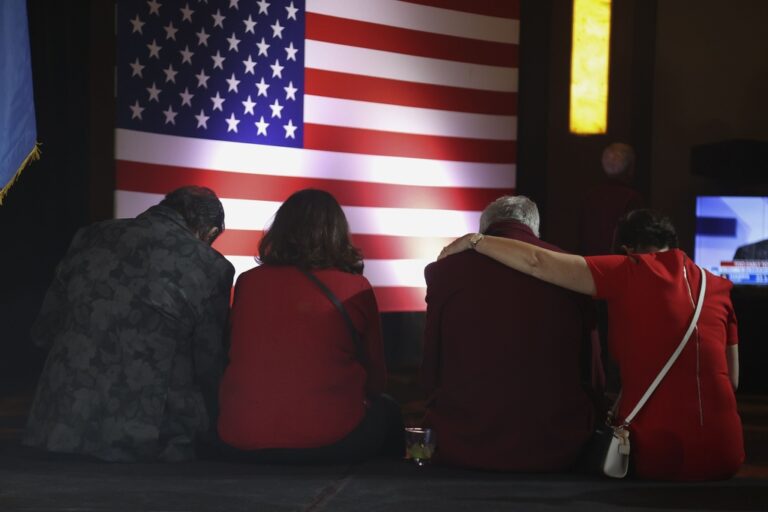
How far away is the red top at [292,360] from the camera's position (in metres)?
3.24

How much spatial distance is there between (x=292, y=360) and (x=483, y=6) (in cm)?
325

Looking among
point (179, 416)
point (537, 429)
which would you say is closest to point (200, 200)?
point (179, 416)

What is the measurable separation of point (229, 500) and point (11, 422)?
5.81 feet

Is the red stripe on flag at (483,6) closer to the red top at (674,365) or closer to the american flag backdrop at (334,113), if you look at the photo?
the american flag backdrop at (334,113)

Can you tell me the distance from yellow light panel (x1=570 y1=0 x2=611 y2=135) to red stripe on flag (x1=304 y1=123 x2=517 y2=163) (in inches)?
61.7

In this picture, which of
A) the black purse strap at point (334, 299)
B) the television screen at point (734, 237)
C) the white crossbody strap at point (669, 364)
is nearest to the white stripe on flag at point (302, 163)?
the television screen at point (734, 237)

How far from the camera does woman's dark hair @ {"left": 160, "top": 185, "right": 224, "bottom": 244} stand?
345 centimetres

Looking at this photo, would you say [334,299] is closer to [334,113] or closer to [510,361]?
[510,361]

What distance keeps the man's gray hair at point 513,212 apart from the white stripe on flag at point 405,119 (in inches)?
82.5

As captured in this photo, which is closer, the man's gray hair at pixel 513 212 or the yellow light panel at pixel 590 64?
the man's gray hair at pixel 513 212

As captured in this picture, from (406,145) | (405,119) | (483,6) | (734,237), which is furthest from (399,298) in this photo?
(734,237)

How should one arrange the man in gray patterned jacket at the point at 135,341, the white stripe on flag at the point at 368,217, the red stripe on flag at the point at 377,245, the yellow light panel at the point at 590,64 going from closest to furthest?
the man in gray patterned jacket at the point at 135,341 → the white stripe on flag at the point at 368,217 → the red stripe on flag at the point at 377,245 → the yellow light panel at the point at 590,64

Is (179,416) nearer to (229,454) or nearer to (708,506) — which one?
(229,454)

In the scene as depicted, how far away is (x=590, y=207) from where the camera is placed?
18.0ft
